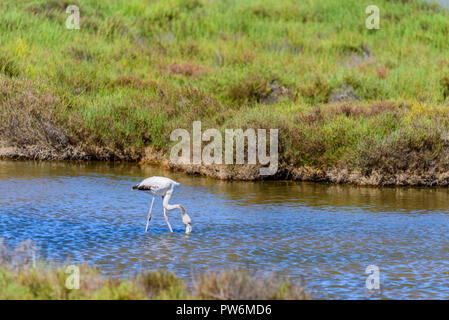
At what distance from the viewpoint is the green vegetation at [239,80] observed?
54.1ft

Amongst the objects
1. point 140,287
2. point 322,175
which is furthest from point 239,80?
point 140,287

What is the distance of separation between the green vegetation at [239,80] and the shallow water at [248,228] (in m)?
1.18

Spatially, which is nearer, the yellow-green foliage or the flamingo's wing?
the yellow-green foliage

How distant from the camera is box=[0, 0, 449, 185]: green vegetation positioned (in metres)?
16.5

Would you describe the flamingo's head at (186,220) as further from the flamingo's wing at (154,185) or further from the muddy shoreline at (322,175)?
the muddy shoreline at (322,175)

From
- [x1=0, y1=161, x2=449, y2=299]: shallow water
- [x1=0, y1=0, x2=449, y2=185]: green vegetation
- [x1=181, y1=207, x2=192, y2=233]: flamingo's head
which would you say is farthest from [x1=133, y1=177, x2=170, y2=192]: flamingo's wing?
[x1=0, y1=0, x2=449, y2=185]: green vegetation

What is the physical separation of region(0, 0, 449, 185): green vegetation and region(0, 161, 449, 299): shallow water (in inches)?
46.4

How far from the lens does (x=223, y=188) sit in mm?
15094

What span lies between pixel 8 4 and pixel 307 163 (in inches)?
659

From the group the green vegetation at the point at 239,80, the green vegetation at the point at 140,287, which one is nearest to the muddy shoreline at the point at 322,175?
the green vegetation at the point at 239,80

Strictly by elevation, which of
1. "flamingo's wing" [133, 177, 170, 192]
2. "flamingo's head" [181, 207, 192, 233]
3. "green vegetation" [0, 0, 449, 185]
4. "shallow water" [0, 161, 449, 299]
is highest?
"green vegetation" [0, 0, 449, 185]

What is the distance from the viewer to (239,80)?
2164 centimetres

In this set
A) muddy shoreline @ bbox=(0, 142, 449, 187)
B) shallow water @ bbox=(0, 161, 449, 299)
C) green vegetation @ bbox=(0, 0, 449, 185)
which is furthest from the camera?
green vegetation @ bbox=(0, 0, 449, 185)

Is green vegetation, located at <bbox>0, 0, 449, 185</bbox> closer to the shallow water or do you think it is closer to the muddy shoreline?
the muddy shoreline
